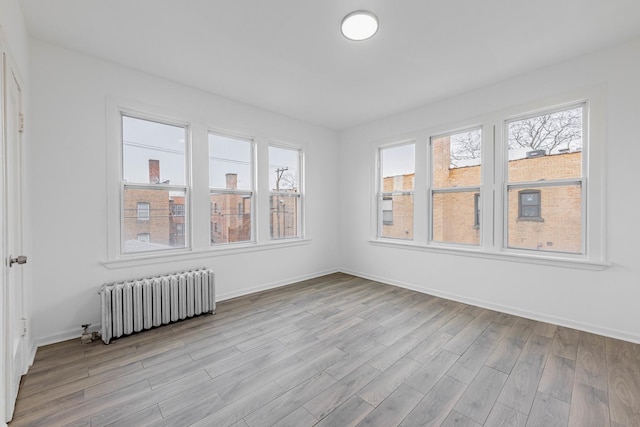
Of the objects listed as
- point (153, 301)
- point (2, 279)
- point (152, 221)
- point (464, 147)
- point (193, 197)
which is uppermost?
point (464, 147)

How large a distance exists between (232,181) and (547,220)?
4016mm

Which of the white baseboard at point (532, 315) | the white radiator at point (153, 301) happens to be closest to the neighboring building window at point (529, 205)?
the white baseboard at point (532, 315)

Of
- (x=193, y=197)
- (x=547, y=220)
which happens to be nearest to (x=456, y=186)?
(x=547, y=220)

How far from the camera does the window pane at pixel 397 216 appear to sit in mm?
4438

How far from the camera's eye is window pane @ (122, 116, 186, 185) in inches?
123

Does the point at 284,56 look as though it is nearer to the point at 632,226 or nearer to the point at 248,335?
the point at 248,335

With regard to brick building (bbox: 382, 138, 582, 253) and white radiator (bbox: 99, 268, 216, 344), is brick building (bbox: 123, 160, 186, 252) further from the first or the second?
brick building (bbox: 382, 138, 582, 253)

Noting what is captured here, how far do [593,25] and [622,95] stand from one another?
80 centimetres

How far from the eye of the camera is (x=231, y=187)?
398cm

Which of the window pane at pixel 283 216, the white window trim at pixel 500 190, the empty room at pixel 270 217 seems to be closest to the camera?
the empty room at pixel 270 217

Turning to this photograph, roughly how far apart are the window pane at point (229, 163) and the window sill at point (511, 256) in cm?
261

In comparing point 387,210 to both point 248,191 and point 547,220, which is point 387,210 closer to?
point 547,220

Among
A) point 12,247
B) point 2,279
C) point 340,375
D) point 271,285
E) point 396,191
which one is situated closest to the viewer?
point 2,279

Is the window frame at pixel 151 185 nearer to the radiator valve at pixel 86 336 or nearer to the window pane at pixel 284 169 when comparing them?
the radiator valve at pixel 86 336
